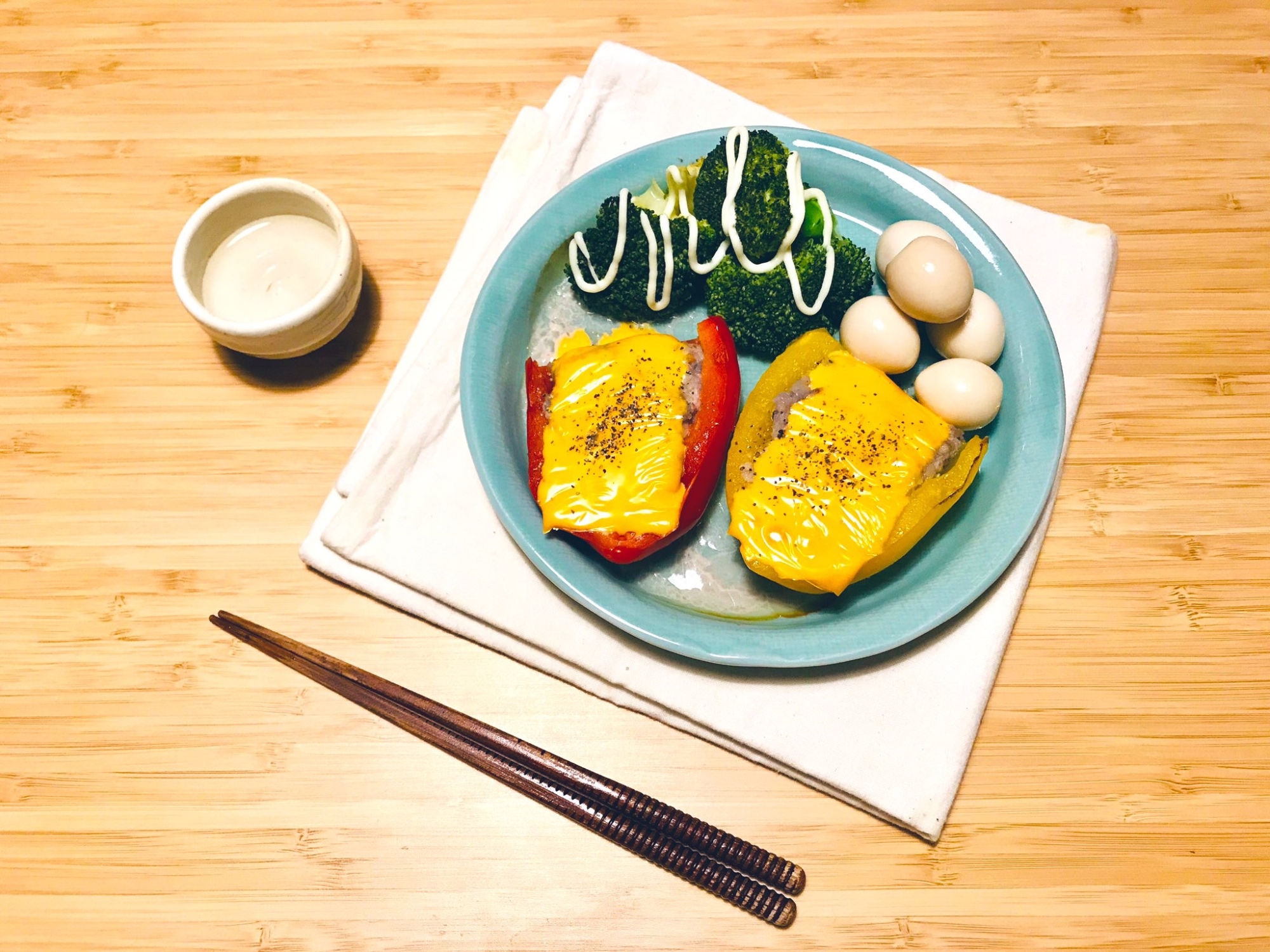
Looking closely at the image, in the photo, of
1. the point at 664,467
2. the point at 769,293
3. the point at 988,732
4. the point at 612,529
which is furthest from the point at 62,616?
the point at 988,732

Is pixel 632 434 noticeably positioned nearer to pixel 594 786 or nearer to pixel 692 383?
pixel 692 383

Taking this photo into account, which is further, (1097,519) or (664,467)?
(1097,519)

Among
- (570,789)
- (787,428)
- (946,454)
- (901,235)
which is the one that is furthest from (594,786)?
(901,235)

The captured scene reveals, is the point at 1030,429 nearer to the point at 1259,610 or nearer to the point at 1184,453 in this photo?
the point at 1184,453

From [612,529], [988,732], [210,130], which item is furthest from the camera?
[210,130]

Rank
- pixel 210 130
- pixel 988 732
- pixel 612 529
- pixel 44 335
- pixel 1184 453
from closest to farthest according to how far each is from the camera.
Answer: pixel 612 529
pixel 988 732
pixel 1184 453
pixel 44 335
pixel 210 130

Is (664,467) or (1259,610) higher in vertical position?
(664,467)
